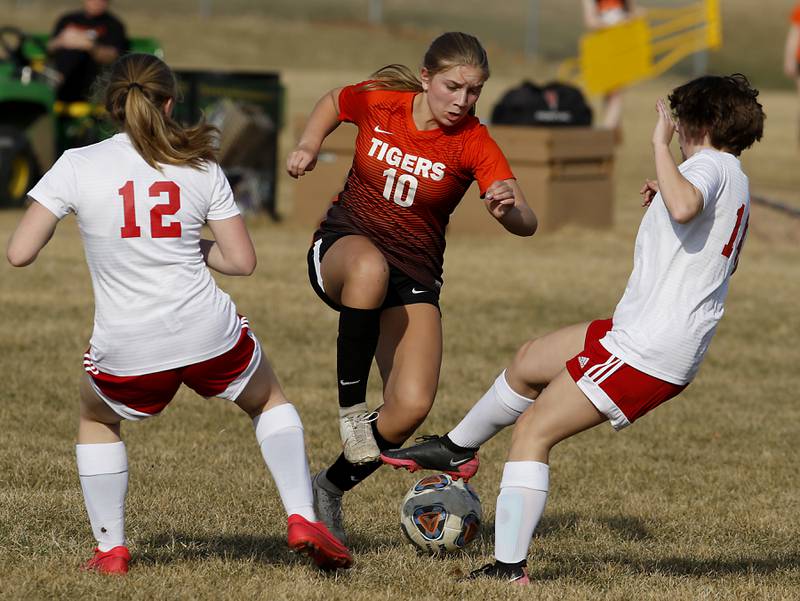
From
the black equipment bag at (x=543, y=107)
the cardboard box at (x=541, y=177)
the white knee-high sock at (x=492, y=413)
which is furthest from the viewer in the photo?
the black equipment bag at (x=543, y=107)

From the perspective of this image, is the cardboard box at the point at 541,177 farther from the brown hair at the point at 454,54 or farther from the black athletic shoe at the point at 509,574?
the black athletic shoe at the point at 509,574

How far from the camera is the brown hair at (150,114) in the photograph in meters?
4.82

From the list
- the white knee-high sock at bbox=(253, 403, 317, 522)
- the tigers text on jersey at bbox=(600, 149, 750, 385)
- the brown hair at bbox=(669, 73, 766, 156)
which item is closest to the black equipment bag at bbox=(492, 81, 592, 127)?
the brown hair at bbox=(669, 73, 766, 156)

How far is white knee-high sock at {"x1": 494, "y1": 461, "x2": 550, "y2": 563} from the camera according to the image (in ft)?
17.0

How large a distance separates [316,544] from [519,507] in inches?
29.9

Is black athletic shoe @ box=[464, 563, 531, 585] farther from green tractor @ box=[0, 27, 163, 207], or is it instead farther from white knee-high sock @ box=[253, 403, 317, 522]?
green tractor @ box=[0, 27, 163, 207]

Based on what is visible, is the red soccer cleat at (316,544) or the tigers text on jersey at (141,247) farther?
the red soccer cleat at (316,544)

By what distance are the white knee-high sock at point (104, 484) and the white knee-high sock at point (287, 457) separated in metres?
0.52

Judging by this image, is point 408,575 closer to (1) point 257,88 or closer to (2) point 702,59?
(1) point 257,88

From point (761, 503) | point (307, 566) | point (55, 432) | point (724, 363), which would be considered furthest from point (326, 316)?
point (307, 566)

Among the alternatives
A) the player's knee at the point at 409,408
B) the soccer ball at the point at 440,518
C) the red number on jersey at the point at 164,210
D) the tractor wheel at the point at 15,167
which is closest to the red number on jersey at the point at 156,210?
the red number on jersey at the point at 164,210

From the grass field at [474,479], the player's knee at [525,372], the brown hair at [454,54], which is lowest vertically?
the grass field at [474,479]

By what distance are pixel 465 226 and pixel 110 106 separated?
11.9 metres

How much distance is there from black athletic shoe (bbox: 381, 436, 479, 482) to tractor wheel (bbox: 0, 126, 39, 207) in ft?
38.6
